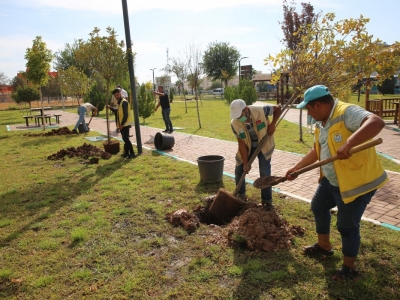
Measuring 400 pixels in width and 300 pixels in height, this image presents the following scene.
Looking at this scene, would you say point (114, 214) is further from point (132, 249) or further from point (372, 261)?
point (372, 261)

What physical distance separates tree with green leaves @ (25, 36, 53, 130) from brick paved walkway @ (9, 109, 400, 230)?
540 centimetres

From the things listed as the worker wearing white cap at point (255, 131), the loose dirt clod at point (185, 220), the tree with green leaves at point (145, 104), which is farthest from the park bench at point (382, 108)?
the loose dirt clod at point (185, 220)

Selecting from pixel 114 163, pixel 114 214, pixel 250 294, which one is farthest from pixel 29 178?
pixel 250 294

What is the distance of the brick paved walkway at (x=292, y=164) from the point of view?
13.5 feet

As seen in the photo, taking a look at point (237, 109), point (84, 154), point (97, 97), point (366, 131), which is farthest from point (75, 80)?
point (366, 131)

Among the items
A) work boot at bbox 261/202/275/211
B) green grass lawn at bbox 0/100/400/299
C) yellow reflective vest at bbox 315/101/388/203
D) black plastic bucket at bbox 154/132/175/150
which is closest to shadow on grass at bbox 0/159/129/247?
green grass lawn at bbox 0/100/400/299

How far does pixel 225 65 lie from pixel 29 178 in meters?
51.4

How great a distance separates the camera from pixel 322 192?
287 centimetres

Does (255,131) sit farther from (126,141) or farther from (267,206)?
(126,141)

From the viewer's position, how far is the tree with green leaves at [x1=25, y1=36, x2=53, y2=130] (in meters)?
13.8

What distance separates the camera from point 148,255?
3.36 metres

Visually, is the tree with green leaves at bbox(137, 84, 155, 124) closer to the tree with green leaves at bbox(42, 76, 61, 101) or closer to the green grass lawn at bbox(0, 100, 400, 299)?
the green grass lawn at bbox(0, 100, 400, 299)

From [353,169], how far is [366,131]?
410 millimetres

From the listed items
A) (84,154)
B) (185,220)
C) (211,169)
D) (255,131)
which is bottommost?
→ (185,220)
